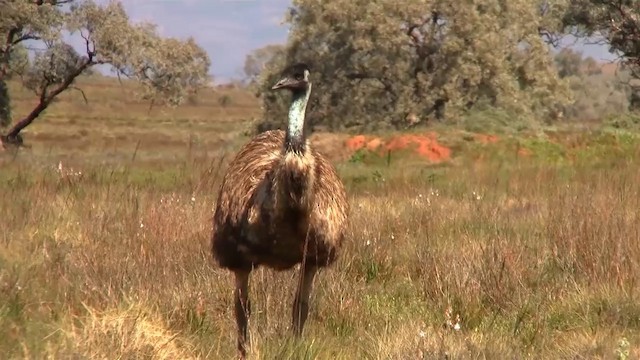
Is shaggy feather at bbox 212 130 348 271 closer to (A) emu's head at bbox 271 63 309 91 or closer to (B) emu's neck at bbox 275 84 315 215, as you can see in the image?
(B) emu's neck at bbox 275 84 315 215

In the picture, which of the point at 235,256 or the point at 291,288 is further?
the point at 291,288

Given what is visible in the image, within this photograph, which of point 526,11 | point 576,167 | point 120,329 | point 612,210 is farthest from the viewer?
point 526,11

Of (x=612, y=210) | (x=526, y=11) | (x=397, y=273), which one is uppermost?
(x=526, y=11)

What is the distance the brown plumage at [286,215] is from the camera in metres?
5.02

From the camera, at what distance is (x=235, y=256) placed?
5.55 m

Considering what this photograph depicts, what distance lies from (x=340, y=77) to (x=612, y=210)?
25518 millimetres

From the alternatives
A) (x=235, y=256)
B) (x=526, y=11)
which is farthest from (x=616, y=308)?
(x=526, y=11)

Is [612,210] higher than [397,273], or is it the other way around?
[612,210]

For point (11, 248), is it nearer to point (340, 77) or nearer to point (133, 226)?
point (133, 226)

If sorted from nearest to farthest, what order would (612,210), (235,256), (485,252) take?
(235,256) < (485,252) < (612,210)

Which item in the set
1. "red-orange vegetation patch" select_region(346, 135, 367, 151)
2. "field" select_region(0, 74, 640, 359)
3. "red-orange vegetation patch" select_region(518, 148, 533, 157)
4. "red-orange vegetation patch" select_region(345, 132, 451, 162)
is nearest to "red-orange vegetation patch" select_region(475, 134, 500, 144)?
"red-orange vegetation patch" select_region(518, 148, 533, 157)

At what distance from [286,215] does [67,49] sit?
32.0m

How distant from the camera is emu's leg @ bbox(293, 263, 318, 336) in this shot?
556cm

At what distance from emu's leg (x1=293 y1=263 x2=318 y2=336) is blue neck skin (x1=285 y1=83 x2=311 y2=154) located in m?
0.90
